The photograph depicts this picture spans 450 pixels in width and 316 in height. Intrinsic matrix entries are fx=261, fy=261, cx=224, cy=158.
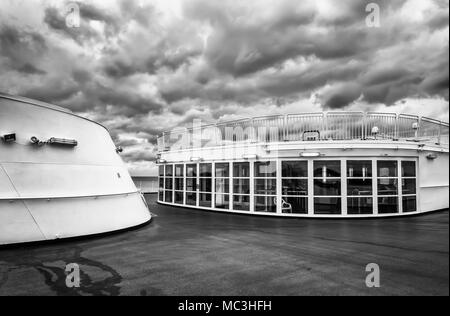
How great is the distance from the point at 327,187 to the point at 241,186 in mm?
4481

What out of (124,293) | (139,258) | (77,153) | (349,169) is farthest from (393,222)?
(77,153)

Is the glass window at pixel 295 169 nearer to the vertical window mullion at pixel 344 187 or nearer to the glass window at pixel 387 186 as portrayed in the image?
the vertical window mullion at pixel 344 187

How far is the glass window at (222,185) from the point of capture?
596 inches

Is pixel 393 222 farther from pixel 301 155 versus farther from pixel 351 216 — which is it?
pixel 301 155

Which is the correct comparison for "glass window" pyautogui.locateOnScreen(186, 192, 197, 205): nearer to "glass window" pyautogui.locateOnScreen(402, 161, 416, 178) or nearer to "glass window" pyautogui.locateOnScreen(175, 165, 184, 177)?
"glass window" pyautogui.locateOnScreen(175, 165, 184, 177)

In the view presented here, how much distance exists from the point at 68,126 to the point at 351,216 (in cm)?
1255

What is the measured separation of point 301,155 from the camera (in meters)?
12.7

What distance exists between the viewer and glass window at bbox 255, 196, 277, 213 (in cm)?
1363

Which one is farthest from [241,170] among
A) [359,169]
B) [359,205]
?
[359,205]

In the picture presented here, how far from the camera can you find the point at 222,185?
15.5 meters

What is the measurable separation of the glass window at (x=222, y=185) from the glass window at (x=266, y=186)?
193 centimetres

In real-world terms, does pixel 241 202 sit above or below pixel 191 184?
below

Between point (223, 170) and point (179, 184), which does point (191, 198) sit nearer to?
point (179, 184)
